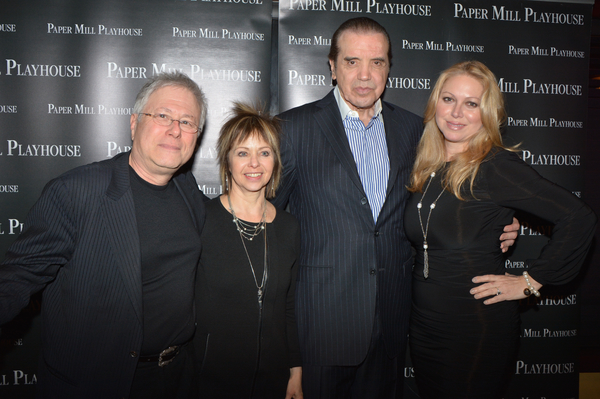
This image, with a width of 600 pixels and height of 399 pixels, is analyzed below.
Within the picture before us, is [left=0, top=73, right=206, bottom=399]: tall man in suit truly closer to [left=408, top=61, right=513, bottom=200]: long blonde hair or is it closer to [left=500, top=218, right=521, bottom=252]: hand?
[left=408, top=61, right=513, bottom=200]: long blonde hair

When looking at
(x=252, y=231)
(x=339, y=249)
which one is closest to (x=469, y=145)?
(x=339, y=249)

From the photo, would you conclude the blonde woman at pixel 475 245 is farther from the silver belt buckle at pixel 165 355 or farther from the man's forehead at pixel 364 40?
the silver belt buckle at pixel 165 355

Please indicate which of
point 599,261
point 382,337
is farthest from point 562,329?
point 382,337

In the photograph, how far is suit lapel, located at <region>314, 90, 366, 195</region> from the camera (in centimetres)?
197

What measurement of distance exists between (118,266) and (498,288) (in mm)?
1909

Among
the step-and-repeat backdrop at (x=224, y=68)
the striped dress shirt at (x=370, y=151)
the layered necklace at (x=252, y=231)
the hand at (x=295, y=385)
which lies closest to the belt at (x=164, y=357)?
the layered necklace at (x=252, y=231)

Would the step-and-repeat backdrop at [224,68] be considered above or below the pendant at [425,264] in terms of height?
above

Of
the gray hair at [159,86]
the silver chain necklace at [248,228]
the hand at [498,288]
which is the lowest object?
the hand at [498,288]

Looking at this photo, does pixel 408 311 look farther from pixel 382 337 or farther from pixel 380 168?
pixel 380 168

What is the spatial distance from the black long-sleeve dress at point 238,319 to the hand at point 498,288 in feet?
3.39

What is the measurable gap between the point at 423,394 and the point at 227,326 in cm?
128

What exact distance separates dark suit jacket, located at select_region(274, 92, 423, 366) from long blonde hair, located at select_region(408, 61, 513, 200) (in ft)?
0.59

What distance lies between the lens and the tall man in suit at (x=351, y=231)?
1.96 m

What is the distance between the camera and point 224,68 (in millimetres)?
2877
